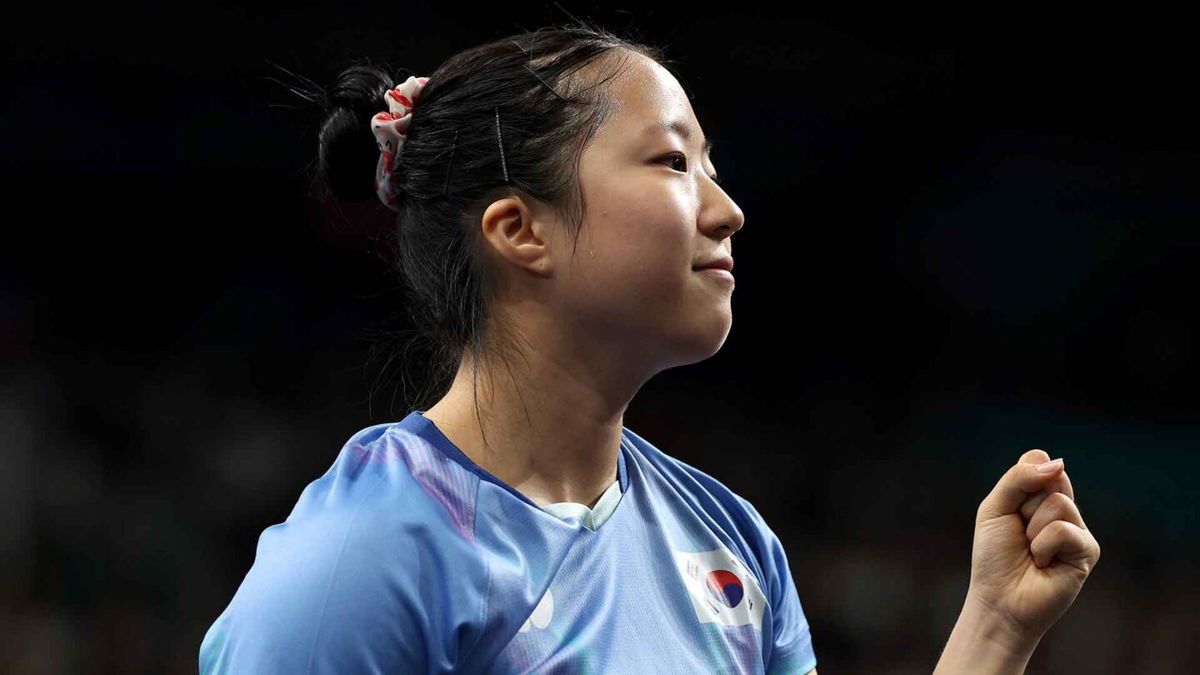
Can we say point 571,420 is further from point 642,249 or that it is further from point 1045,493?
point 1045,493

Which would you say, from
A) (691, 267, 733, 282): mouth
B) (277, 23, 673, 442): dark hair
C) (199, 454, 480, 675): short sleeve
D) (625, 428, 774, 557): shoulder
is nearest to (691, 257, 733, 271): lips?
(691, 267, 733, 282): mouth

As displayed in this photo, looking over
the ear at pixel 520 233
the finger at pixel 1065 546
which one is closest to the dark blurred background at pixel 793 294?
the ear at pixel 520 233

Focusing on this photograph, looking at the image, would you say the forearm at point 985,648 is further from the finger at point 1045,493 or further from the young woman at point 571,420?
the finger at point 1045,493

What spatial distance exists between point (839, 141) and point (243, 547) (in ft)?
5.51

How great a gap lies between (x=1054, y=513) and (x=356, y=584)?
0.64m

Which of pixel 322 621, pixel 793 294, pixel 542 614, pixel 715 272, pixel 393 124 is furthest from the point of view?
pixel 793 294

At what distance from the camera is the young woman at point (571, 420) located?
1.11m

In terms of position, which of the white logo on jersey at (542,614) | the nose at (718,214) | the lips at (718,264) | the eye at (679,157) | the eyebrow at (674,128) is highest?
the eyebrow at (674,128)

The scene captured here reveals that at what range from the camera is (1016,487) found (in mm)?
1252

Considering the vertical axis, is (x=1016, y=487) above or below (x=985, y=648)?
above

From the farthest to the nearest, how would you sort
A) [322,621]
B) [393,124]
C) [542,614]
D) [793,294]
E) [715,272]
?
[793,294] → [393,124] → [715,272] → [542,614] → [322,621]

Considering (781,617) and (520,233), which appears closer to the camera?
(520,233)

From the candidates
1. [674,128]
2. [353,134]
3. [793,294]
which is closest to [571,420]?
[674,128]

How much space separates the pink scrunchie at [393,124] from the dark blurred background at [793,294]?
1601mm
